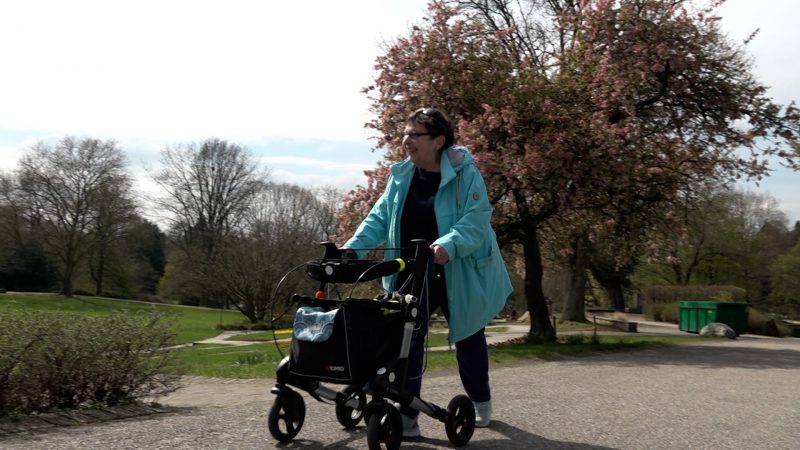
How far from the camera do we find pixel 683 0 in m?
18.4

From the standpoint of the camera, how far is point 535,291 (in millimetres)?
19547

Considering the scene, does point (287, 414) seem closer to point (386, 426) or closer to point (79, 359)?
point (386, 426)

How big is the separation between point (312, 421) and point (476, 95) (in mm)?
12716

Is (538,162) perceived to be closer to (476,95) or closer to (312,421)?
(476,95)

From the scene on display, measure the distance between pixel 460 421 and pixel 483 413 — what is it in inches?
27.4

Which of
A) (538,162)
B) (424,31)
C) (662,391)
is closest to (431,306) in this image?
(662,391)

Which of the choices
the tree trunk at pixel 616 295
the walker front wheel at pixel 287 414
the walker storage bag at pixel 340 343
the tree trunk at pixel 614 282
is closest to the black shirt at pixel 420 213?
the walker storage bag at pixel 340 343

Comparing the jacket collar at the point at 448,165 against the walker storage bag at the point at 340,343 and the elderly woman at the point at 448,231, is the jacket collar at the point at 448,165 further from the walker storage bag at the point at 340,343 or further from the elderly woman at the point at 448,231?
the walker storage bag at the point at 340,343

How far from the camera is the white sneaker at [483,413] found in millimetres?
5617

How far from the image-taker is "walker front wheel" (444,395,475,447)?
4887 mm

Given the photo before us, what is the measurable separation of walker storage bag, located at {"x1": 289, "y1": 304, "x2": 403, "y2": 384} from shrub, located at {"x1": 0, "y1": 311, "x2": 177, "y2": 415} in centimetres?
257

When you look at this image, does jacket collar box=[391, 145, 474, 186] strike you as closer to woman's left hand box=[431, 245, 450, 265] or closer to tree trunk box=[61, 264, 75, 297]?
woman's left hand box=[431, 245, 450, 265]

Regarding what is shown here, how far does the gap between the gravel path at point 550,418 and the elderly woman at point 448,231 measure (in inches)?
23.1

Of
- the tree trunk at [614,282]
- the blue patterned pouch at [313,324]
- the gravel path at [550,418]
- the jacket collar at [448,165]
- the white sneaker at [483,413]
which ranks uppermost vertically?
the tree trunk at [614,282]
